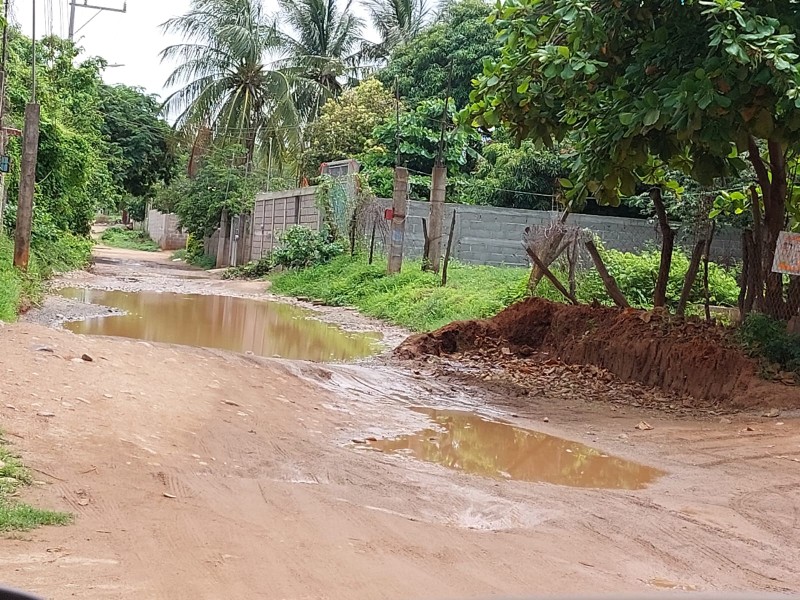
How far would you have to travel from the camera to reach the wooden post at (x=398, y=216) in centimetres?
1836

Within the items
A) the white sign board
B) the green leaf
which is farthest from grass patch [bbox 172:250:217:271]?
the green leaf

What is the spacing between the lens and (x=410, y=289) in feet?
56.2

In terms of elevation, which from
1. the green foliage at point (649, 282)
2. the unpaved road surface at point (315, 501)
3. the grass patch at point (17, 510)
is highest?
the green foliage at point (649, 282)

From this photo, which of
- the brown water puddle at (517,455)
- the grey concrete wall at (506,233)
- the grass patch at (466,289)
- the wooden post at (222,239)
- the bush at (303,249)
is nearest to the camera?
the brown water puddle at (517,455)

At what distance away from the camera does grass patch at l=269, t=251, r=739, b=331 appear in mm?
14562

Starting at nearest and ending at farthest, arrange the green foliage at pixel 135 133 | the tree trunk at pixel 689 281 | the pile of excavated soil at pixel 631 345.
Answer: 1. the pile of excavated soil at pixel 631 345
2. the tree trunk at pixel 689 281
3. the green foliage at pixel 135 133

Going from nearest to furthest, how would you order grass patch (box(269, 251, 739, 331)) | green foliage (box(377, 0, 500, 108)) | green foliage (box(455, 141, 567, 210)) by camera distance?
1. grass patch (box(269, 251, 739, 331))
2. green foliage (box(455, 141, 567, 210))
3. green foliage (box(377, 0, 500, 108))

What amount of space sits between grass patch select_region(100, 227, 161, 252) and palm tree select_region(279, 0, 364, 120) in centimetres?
2155

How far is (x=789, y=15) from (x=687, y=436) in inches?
160

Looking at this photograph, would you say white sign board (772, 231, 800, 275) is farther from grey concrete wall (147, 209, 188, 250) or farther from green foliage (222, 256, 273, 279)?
grey concrete wall (147, 209, 188, 250)

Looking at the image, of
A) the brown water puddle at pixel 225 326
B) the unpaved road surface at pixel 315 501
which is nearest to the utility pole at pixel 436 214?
the brown water puddle at pixel 225 326

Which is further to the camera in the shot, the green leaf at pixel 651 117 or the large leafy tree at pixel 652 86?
the green leaf at pixel 651 117

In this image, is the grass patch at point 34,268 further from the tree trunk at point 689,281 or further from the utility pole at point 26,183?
the tree trunk at point 689,281

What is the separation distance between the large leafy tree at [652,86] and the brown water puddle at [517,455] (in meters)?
2.99
